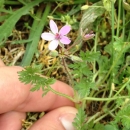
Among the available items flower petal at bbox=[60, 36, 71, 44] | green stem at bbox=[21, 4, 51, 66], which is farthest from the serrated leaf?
green stem at bbox=[21, 4, 51, 66]

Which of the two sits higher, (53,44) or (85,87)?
(53,44)

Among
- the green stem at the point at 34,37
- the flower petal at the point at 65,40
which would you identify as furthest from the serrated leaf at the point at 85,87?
the green stem at the point at 34,37

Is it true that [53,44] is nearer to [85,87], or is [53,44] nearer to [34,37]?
[85,87]

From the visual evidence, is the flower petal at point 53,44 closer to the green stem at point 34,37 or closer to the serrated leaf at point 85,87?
the serrated leaf at point 85,87

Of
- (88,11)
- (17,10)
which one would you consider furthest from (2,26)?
(88,11)

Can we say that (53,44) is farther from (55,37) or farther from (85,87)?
(85,87)

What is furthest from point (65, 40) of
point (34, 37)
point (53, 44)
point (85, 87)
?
point (34, 37)

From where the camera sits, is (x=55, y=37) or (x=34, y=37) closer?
(x=55, y=37)

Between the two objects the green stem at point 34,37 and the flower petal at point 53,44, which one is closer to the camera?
the flower petal at point 53,44

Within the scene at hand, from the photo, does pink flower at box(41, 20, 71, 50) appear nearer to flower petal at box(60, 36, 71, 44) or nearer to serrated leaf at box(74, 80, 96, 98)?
flower petal at box(60, 36, 71, 44)

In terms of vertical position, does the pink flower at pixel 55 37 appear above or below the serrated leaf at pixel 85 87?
above

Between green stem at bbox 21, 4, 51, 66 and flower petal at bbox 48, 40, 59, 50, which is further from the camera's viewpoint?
green stem at bbox 21, 4, 51, 66
